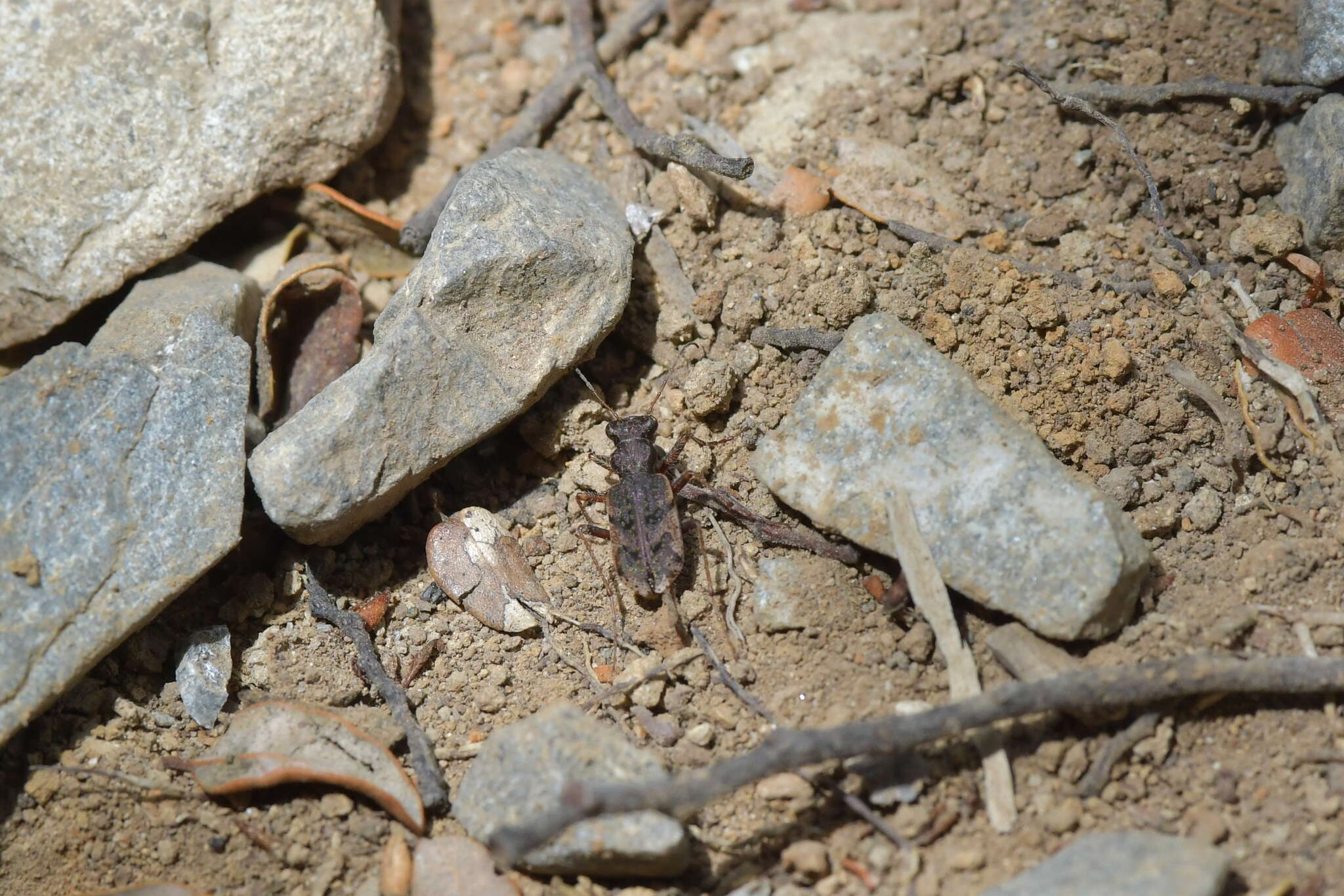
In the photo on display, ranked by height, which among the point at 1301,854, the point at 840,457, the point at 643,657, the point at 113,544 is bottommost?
the point at 1301,854

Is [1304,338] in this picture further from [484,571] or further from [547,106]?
[547,106]

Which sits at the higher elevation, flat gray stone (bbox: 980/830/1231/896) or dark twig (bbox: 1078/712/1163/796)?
flat gray stone (bbox: 980/830/1231/896)

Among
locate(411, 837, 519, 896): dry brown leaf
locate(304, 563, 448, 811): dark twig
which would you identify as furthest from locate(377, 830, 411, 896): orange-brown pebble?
locate(304, 563, 448, 811): dark twig

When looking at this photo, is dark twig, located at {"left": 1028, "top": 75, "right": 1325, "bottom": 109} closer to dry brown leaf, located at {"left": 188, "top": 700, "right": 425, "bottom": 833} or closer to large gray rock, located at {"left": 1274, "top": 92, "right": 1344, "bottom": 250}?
large gray rock, located at {"left": 1274, "top": 92, "right": 1344, "bottom": 250}

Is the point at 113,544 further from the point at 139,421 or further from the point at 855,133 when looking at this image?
the point at 855,133

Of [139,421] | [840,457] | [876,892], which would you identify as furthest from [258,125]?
[876,892]

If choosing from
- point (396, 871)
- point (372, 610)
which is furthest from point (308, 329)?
point (396, 871)
